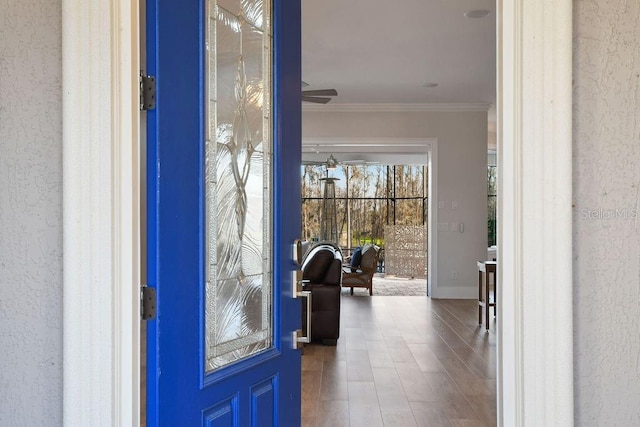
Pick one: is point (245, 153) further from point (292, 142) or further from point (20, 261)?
point (20, 261)

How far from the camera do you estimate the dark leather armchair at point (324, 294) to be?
18.4ft

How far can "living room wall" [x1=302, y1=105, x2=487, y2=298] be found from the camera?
891 cm

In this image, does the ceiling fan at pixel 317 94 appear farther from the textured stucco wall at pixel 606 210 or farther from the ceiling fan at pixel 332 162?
the textured stucco wall at pixel 606 210

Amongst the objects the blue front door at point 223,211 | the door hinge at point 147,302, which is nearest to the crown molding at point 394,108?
the blue front door at point 223,211

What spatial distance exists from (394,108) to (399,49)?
2873 mm

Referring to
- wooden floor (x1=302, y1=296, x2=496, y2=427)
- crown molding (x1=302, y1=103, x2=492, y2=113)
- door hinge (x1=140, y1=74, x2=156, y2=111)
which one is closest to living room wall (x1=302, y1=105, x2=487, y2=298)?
crown molding (x1=302, y1=103, x2=492, y2=113)

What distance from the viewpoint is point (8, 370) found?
1449mm

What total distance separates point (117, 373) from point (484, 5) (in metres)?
4.44

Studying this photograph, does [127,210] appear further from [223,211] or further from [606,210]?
[606,210]

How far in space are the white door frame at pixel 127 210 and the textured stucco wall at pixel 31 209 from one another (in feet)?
0.20

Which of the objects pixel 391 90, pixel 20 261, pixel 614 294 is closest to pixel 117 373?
pixel 20 261

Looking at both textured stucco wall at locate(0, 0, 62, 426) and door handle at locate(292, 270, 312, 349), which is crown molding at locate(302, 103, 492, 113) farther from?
textured stucco wall at locate(0, 0, 62, 426)

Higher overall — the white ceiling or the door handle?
the white ceiling

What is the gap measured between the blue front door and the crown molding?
690 centimetres
